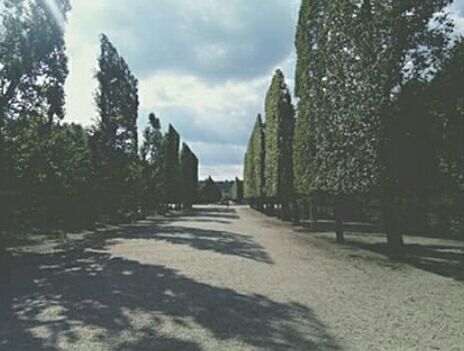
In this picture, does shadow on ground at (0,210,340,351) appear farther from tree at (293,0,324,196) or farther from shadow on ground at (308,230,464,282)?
tree at (293,0,324,196)

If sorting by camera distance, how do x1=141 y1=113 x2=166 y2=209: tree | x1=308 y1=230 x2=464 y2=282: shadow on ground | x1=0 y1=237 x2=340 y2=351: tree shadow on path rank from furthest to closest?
x1=141 y1=113 x2=166 y2=209: tree, x1=308 y1=230 x2=464 y2=282: shadow on ground, x1=0 y1=237 x2=340 y2=351: tree shadow on path

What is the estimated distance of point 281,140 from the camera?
115 ft

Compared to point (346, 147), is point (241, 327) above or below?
below

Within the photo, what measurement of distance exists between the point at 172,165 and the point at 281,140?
24858mm

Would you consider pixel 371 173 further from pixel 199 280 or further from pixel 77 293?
pixel 77 293

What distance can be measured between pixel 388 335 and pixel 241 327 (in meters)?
2.03

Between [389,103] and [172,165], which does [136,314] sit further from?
[172,165]

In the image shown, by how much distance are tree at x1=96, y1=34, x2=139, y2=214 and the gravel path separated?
1507 cm

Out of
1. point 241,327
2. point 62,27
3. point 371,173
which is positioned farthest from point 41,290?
point 62,27

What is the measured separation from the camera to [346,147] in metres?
17.9

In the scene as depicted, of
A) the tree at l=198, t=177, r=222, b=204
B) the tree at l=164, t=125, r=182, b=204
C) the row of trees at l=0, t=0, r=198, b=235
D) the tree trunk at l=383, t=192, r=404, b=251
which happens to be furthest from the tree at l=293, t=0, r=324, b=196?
the tree at l=198, t=177, r=222, b=204

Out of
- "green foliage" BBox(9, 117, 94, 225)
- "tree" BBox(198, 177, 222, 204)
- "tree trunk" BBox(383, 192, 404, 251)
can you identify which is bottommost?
"tree trunk" BBox(383, 192, 404, 251)

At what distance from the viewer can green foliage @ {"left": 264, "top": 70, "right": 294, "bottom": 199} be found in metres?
34.0

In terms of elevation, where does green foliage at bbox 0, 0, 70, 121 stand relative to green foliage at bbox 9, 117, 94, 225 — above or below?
above
